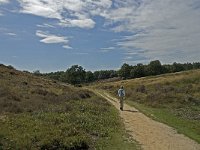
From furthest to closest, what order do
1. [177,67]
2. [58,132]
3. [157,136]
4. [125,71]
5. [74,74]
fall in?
[177,67], [125,71], [74,74], [157,136], [58,132]

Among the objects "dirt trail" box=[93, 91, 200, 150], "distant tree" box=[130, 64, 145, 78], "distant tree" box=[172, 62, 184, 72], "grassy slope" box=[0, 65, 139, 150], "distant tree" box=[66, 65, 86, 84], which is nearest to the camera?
"grassy slope" box=[0, 65, 139, 150]

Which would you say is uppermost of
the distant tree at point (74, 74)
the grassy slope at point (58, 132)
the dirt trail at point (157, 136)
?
the distant tree at point (74, 74)

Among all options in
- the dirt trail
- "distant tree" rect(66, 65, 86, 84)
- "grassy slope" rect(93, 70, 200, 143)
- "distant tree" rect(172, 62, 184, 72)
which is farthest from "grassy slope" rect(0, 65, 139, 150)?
"distant tree" rect(172, 62, 184, 72)

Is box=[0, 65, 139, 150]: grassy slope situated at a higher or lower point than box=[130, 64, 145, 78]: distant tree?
lower

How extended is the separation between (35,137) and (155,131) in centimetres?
752

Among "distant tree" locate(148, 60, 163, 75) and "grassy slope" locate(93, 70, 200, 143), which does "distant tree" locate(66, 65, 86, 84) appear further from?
"grassy slope" locate(93, 70, 200, 143)

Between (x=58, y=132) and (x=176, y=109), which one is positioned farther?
(x=176, y=109)

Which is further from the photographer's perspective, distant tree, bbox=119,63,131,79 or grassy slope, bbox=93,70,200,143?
distant tree, bbox=119,63,131,79

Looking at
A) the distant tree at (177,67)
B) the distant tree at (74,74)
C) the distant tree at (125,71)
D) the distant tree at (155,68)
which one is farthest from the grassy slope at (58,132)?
the distant tree at (177,67)

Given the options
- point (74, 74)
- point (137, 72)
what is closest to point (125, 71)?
point (137, 72)

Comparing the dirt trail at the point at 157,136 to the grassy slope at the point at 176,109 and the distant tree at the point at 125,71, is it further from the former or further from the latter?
the distant tree at the point at 125,71

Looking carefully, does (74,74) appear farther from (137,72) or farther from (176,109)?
(176,109)

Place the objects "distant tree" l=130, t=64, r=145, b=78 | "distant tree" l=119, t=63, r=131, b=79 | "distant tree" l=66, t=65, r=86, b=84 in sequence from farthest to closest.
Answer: "distant tree" l=119, t=63, r=131, b=79
"distant tree" l=130, t=64, r=145, b=78
"distant tree" l=66, t=65, r=86, b=84

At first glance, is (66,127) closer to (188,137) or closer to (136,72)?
(188,137)
